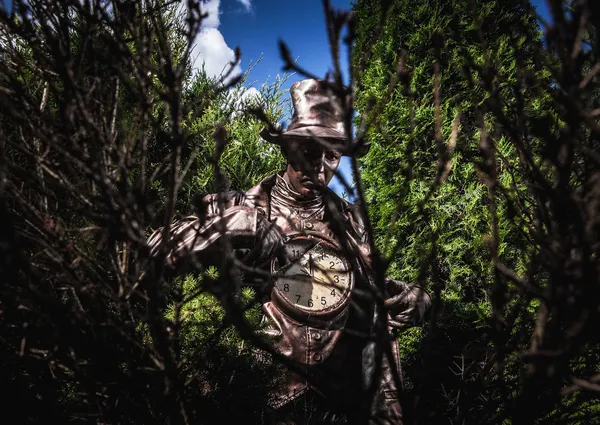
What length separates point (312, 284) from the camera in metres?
2.77

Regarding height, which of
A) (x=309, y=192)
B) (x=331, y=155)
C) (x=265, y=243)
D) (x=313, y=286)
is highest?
(x=331, y=155)

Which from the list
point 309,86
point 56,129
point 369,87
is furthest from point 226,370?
point 369,87

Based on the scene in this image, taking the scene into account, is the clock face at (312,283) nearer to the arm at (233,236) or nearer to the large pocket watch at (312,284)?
the large pocket watch at (312,284)

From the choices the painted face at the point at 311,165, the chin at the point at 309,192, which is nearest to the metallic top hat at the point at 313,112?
the painted face at the point at 311,165

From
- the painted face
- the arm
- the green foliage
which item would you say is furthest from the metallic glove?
the green foliage

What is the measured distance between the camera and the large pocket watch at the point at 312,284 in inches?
104

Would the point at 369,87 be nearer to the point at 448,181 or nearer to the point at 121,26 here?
the point at 448,181

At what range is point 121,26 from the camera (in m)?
1.69

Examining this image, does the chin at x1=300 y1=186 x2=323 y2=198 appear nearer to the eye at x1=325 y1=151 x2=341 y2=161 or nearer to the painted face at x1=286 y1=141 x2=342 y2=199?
the painted face at x1=286 y1=141 x2=342 y2=199

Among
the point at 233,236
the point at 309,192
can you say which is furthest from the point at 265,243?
the point at 309,192

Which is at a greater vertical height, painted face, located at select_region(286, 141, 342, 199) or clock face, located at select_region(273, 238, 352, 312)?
painted face, located at select_region(286, 141, 342, 199)

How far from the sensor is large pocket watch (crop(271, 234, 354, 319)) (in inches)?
104

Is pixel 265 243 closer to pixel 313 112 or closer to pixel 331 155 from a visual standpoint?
pixel 331 155

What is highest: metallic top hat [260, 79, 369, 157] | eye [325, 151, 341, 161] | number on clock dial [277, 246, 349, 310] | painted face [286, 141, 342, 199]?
metallic top hat [260, 79, 369, 157]
